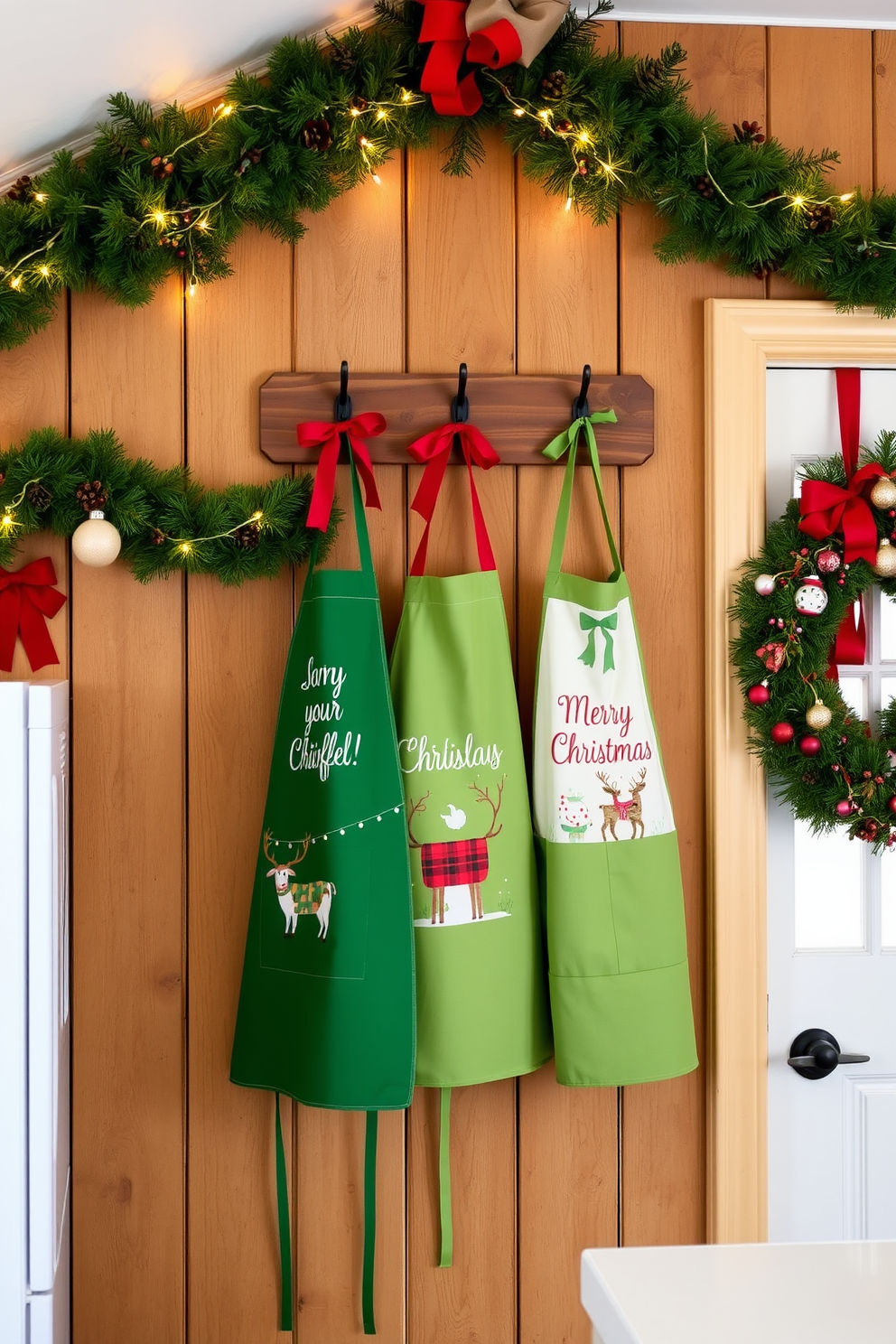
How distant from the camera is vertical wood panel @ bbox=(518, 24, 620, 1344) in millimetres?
1432

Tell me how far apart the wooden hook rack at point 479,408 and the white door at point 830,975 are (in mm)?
245

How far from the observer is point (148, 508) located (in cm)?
134

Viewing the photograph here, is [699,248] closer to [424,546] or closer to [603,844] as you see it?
[424,546]

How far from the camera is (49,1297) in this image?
1023 mm

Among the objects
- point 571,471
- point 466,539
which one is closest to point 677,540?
point 571,471

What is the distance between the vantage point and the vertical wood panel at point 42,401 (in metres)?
1.39

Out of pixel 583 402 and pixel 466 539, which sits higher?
pixel 583 402

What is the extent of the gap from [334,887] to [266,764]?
0.24 metres

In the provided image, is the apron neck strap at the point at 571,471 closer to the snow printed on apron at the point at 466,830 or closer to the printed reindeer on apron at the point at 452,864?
the snow printed on apron at the point at 466,830

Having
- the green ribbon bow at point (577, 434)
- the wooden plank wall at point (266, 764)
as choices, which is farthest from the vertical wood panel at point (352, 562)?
the green ribbon bow at point (577, 434)

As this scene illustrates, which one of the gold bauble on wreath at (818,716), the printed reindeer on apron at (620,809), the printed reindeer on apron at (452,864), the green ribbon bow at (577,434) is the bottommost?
the printed reindeer on apron at (452,864)

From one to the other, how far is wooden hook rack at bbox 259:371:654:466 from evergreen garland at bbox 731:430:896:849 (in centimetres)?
26

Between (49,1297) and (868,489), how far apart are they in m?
1.44

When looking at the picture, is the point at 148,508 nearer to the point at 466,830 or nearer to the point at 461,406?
the point at 461,406
